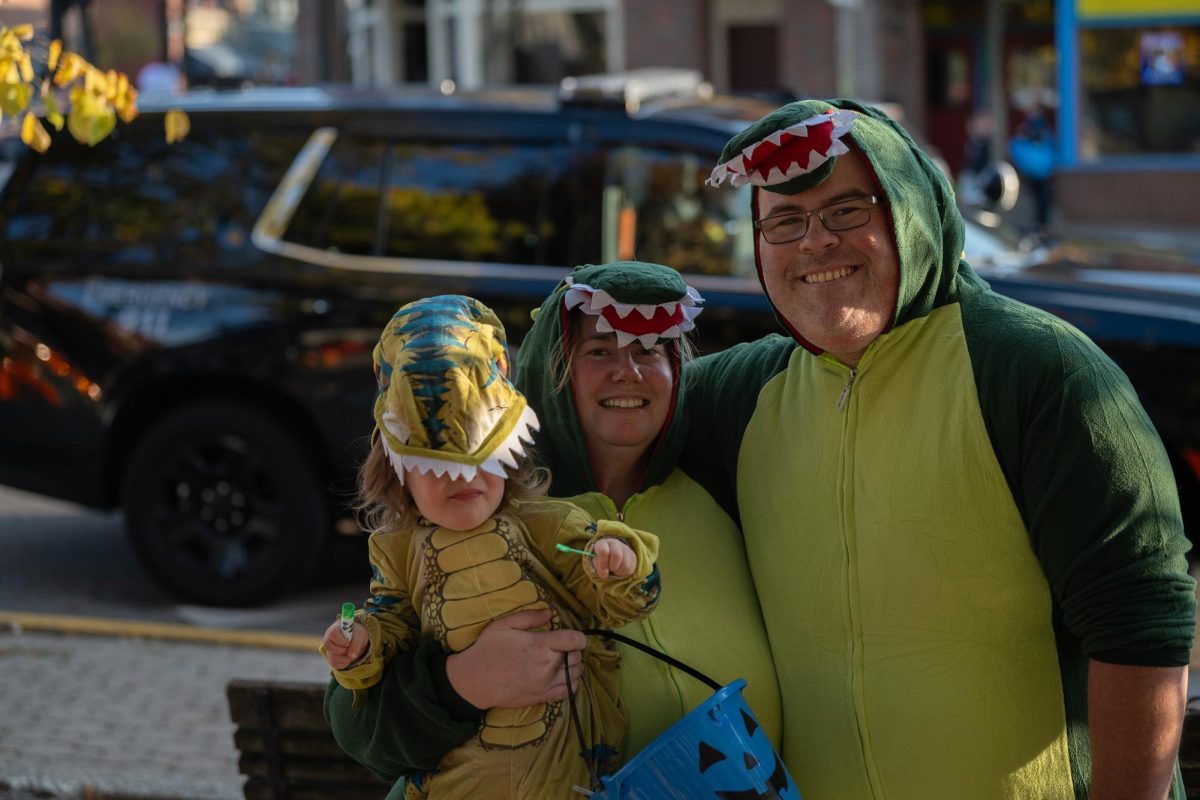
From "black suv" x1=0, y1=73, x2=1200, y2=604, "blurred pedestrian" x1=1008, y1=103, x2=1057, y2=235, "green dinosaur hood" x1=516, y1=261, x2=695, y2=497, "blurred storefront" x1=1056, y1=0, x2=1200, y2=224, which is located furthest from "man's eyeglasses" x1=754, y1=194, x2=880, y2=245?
"blurred storefront" x1=1056, y1=0, x2=1200, y2=224

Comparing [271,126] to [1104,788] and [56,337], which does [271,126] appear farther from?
[1104,788]

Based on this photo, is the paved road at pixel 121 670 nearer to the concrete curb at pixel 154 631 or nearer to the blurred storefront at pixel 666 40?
the concrete curb at pixel 154 631

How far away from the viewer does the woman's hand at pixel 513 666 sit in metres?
2.25

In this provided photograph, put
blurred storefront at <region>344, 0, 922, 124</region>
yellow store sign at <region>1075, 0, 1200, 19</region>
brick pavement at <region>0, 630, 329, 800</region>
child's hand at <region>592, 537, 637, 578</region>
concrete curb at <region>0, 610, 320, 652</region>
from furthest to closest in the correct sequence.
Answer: blurred storefront at <region>344, 0, 922, 124</region> → yellow store sign at <region>1075, 0, 1200, 19</region> → concrete curb at <region>0, 610, 320, 652</region> → brick pavement at <region>0, 630, 329, 800</region> → child's hand at <region>592, 537, 637, 578</region>

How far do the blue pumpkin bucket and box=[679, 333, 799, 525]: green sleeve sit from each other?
0.47 metres

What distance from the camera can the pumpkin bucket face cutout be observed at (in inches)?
82.9

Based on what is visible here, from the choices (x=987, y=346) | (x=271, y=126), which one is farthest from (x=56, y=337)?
(x=987, y=346)

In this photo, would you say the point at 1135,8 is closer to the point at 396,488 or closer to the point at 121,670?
the point at 121,670

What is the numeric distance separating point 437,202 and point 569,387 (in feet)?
13.3

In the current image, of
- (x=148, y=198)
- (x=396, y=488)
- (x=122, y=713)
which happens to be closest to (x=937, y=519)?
(x=396, y=488)

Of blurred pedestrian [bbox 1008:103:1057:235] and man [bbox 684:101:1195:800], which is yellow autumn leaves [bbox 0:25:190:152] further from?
blurred pedestrian [bbox 1008:103:1057:235]

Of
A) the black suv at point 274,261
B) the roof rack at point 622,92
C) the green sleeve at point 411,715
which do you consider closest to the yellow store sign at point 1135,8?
the roof rack at point 622,92

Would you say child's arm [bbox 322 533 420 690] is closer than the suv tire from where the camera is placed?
Yes

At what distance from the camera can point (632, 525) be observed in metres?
2.48
